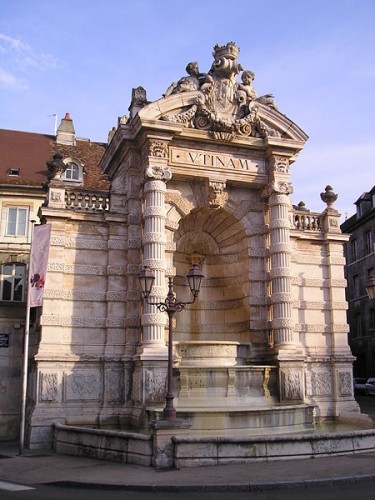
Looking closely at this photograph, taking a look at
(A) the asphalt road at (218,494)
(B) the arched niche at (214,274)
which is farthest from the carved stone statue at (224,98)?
(A) the asphalt road at (218,494)

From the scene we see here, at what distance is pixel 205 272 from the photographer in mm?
23047

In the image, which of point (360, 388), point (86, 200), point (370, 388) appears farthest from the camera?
point (360, 388)

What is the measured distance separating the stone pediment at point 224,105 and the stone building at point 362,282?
2622 cm

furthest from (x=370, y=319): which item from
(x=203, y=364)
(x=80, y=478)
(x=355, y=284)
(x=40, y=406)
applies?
(x=80, y=478)

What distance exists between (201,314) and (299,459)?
9.68 m

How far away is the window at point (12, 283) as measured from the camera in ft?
91.0

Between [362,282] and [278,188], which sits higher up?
[362,282]

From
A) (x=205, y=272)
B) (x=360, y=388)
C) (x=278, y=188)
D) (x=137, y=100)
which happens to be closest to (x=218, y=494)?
(x=278, y=188)

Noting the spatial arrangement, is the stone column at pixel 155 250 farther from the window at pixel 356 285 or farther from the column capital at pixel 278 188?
the window at pixel 356 285

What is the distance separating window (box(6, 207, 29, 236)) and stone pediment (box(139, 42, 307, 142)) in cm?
1155

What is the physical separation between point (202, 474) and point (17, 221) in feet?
64.5

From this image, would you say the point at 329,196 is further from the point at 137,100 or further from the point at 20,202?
the point at 20,202

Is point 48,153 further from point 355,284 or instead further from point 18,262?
point 355,284

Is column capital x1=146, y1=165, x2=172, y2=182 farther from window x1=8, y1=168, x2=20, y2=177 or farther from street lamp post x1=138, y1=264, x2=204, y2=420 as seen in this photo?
window x1=8, y1=168, x2=20, y2=177
